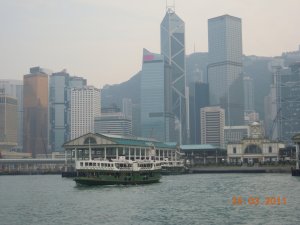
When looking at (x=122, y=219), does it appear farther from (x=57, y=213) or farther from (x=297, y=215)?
(x=297, y=215)

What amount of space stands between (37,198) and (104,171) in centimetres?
2611

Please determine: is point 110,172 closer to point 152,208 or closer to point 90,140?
point 152,208

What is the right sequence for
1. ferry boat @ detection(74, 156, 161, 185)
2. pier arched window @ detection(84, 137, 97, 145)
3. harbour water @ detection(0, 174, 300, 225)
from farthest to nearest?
pier arched window @ detection(84, 137, 97, 145), ferry boat @ detection(74, 156, 161, 185), harbour water @ detection(0, 174, 300, 225)

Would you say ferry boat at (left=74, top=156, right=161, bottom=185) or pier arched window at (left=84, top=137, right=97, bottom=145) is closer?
ferry boat at (left=74, top=156, right=161, bottom=185)

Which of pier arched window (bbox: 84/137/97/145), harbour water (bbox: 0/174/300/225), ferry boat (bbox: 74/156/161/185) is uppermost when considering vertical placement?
pier arched window (bbox: 84/137/97/145)

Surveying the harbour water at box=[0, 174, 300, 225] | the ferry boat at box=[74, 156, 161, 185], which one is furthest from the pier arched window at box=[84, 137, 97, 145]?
the harbour water at box=[0, 174, 300, 225]

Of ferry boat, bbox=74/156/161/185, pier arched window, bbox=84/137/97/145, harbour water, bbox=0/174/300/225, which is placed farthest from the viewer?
pier arched window, bbox=84/137/97/145

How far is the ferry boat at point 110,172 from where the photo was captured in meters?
113

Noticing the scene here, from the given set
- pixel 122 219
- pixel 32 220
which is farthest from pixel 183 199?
pixel 32 220

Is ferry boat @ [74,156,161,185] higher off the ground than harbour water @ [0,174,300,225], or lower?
higher

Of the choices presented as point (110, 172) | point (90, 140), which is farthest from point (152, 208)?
point (90, 140)

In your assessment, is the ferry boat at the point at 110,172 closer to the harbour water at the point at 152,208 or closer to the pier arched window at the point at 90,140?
the harbour water at the point at 152,208

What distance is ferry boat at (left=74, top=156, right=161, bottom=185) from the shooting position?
112688mm

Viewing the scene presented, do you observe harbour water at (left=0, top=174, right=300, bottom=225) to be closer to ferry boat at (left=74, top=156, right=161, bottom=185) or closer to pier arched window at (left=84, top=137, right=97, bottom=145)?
ferry boat at (left=74, top=156, right=161, bottom=185)
